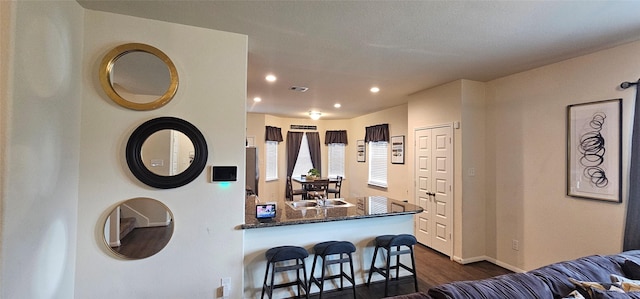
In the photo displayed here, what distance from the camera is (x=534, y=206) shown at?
3.18 meters

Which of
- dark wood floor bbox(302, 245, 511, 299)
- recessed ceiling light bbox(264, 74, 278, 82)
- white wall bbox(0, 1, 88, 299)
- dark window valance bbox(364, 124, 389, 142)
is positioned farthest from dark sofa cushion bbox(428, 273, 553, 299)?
dark window valance bbox(364, 124, 389, 142)

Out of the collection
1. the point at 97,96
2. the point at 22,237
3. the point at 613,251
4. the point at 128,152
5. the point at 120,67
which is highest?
the point at 120,67

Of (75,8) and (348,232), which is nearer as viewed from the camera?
(75,8)

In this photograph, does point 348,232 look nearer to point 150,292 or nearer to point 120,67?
point 150,292

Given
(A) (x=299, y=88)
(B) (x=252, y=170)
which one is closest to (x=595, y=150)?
(A) (x=299, y=88)

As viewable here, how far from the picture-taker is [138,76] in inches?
83.6

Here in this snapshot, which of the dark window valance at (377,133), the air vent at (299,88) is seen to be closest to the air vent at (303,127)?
the dark window valance at (377,133)

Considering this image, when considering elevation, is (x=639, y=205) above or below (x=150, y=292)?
above

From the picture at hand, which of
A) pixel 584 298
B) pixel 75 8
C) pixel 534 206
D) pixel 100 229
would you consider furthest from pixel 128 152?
pixel 534 206

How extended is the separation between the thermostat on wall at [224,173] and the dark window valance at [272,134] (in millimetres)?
4615

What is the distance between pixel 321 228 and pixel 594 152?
9.39 feet

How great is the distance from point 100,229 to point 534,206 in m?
4.43

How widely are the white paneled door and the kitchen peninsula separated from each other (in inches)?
36.1

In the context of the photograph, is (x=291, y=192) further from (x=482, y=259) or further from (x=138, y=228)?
(x=138, y=228)
